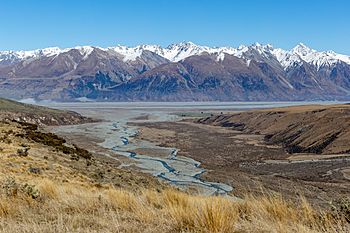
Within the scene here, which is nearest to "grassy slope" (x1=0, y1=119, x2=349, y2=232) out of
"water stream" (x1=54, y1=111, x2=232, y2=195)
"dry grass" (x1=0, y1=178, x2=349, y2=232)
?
"dry grass" (x1=0, y1=178, x2=349, y2=232)

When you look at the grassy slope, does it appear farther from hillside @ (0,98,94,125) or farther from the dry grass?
hillside @ (0,98,94,125)

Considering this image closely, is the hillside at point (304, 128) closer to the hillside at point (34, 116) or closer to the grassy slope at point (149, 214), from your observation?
the hillside at point (34, 116)

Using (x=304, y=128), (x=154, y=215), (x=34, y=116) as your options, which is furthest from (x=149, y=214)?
(x=34, y=116)

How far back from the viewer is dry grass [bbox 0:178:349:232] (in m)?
7.30

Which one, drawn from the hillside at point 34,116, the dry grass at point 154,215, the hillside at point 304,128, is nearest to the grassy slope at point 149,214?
the dry grass at point 154,215

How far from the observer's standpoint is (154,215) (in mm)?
8422

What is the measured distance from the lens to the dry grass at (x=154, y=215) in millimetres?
7297

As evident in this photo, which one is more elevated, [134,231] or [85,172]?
[134,231]

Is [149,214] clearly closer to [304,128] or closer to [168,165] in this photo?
[168,165]

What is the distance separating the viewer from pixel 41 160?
99.8 feet

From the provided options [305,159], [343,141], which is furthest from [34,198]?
[343,141]

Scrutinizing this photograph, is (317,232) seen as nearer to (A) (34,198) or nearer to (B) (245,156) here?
(A) (34,198)

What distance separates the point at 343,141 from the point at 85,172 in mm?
57478

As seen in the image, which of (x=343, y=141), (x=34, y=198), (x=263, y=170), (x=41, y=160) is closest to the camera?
(x=34, y=198)
